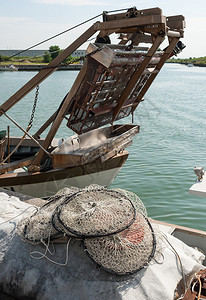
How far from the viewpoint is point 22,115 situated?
2392 cm

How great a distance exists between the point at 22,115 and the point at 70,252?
68.5 feet

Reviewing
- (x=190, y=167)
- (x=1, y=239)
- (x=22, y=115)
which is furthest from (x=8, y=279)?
(x=22, y=115)

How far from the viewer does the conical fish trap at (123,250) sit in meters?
3.73

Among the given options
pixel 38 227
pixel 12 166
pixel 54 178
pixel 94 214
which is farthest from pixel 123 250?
pixel 12 166

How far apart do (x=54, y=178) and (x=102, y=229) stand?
173 inches

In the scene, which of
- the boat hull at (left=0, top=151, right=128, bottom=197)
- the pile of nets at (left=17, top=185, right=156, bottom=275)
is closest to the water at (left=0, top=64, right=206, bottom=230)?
the boat hull at (left=0, top=151, right=128, bottom=197)

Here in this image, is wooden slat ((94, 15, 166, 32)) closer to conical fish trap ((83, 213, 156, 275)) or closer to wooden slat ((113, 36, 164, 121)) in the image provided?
wooden slat ((113, 36, 164, 121))

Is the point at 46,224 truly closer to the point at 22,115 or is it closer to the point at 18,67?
the point at 22,115

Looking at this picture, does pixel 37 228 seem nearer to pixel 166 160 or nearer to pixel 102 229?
pixel 102 229

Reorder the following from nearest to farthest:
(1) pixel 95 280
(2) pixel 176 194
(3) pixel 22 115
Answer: (1) pixel 95 280 < (2) pixel 176 194 < (3) pixel 22 115

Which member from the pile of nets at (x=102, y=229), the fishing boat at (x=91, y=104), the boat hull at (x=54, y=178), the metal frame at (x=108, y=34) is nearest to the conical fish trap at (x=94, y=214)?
the pile of nets at (x=102, y=229)

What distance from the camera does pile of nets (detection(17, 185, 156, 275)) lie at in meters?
3.80

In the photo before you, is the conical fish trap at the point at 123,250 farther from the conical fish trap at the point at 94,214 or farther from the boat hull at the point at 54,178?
the boat hull at the point at 54,178

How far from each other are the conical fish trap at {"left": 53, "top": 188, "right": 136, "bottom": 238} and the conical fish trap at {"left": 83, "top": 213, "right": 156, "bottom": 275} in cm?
10
